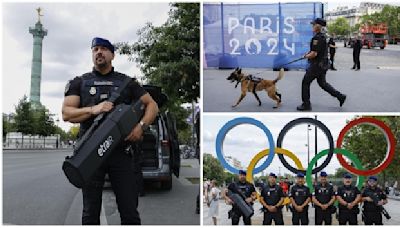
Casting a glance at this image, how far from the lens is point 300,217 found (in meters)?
5.21

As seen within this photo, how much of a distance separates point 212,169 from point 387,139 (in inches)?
71.3

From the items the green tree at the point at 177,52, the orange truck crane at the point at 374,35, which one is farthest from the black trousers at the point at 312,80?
the green tree at the point at 177,52

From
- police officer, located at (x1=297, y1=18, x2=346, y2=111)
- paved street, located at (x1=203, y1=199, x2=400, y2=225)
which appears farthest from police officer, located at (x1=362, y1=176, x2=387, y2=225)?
police officer, located at (x1=297, y1=18, x2=346, y2=111)

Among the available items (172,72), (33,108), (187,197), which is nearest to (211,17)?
(172,72)

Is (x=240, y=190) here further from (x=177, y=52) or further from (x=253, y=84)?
(x=177, y=52)

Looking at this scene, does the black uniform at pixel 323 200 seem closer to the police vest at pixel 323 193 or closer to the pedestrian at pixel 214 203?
the police vest at pixel 323 193

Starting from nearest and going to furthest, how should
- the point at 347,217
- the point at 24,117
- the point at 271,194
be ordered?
the point at 347,217, the point at 271,194, the point at 24,117

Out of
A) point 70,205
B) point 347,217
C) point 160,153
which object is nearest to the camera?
point 347,217

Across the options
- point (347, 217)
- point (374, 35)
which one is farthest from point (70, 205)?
point (374, 35)

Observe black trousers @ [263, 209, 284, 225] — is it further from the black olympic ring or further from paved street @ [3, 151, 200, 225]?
paved street @ [3, 151, 200, 225]

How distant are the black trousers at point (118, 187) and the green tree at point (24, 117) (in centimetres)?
3137

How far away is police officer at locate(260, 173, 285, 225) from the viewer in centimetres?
517

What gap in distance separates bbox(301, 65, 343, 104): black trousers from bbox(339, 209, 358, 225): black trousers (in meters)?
1.26

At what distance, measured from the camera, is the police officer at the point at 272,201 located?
5168mm
